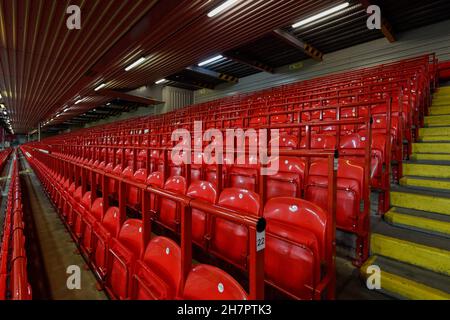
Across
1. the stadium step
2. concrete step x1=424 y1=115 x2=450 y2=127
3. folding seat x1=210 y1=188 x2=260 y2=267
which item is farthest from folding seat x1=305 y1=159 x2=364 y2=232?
concrete step x1=424 y1=115 x2=450 y2=127

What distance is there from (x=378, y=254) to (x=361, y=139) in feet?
3.31

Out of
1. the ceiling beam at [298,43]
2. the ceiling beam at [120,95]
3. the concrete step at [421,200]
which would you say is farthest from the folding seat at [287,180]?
the ceiling beam at [120,95]

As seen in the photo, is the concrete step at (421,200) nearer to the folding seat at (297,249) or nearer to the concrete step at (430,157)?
the concrete step at (430,157)

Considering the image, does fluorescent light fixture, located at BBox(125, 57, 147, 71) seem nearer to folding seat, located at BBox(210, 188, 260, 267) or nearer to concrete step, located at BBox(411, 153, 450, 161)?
folding seat, located at BBox(210, 188, 260, 267)

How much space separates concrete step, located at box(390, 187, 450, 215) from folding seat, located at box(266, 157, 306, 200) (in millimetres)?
760

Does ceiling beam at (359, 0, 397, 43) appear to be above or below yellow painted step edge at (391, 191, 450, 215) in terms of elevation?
above

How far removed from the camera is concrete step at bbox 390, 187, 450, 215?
59.3 inches

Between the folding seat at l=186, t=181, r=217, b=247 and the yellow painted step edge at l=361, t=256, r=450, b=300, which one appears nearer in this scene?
the yellow painted step edge at l=361, t=256, r=450, b=300

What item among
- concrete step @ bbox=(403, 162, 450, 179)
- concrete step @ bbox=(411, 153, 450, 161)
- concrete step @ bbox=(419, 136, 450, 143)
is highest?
concrete step @ bbox=(419, 136, 450, 143)

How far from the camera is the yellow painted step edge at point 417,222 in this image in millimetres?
1354

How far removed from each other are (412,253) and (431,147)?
5.04 feet
